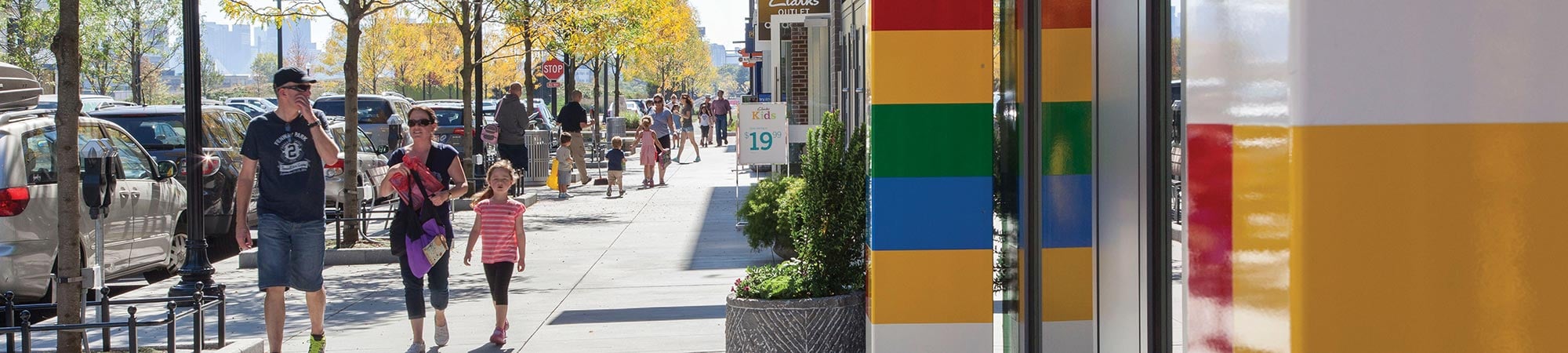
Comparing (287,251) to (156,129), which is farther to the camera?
(156,129)

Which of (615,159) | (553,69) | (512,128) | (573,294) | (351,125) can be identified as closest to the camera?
(573,294)

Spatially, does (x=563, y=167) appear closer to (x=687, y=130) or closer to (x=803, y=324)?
(x=687, y=130)

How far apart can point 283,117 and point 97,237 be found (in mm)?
1471

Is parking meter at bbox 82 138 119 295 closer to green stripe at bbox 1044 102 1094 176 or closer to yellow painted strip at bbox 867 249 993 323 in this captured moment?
yellow painted strip at bbox 867 249 993 323

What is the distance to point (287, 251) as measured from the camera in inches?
297

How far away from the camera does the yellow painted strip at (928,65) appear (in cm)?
540

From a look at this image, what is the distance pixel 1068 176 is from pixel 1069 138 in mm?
137

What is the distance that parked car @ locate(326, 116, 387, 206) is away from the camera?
17.4 meters

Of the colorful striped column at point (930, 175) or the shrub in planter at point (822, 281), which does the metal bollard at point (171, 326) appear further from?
the colorful striped column at point (930, 175)

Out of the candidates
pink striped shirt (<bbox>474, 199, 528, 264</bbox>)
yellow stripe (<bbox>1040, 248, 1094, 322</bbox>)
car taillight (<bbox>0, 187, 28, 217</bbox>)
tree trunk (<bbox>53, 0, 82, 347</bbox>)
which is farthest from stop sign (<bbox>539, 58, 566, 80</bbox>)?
yellow stripe (<bbox>1040, 248, 1094, 322</bbox>)

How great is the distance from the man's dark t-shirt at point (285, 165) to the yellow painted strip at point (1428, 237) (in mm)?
6436

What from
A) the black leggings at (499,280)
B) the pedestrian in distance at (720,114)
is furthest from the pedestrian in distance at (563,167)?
the pedestrian in distance at (720,114)

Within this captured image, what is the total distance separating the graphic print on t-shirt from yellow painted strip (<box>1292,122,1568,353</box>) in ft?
21.2

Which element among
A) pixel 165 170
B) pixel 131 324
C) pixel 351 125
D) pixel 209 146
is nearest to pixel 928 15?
pixel 131 324
